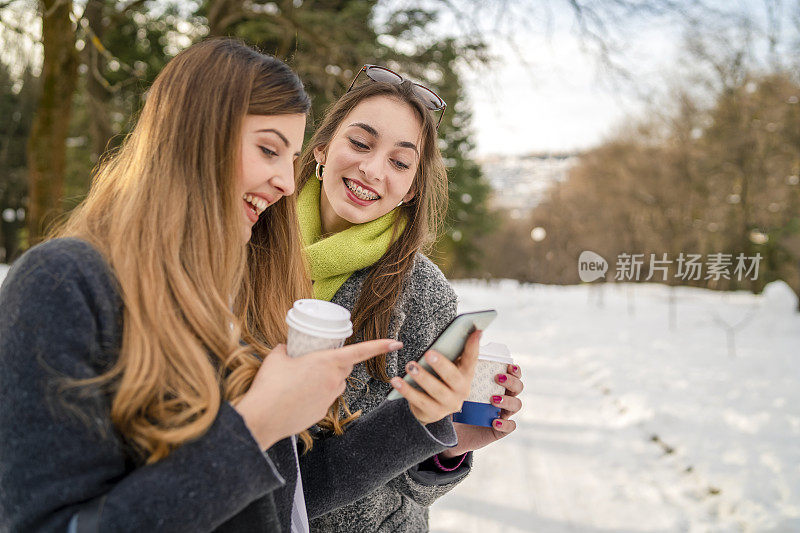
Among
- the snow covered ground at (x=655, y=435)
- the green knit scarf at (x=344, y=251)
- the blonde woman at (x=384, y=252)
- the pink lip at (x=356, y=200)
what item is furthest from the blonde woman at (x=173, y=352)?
the snow covered ground at (x=655, y=435)

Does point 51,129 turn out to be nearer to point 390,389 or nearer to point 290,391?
point 390,389

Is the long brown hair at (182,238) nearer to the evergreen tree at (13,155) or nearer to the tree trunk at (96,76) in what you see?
the tree trunk at (96,76)

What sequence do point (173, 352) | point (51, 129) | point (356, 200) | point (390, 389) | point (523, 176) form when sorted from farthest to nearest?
point (523, 176) < point (51, 129) < point (356, 200) < point (390, 389) < point (173, 352)

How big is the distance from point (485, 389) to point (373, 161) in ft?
2.61

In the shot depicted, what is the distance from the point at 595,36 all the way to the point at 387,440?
556 cm

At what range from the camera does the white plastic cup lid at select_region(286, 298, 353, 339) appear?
1.00m

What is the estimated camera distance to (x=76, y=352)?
0.87m

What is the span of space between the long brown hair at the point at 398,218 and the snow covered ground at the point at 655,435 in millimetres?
2382

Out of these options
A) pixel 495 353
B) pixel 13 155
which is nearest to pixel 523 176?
pixel 495 353

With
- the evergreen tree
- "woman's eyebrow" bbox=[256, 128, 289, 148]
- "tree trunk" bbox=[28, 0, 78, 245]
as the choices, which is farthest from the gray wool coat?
the evergreen tree

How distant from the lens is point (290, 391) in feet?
3.19

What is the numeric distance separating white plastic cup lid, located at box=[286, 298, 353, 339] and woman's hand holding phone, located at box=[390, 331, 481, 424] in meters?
0.22

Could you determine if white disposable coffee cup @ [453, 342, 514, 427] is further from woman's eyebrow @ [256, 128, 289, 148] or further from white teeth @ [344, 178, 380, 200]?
woman's eyebrow @ [256, 128, 289, 148]

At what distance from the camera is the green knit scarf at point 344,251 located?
5.64ft
